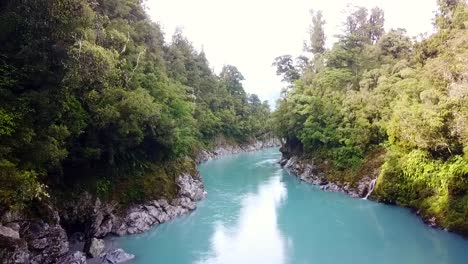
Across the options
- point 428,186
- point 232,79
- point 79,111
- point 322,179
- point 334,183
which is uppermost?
point 232,79

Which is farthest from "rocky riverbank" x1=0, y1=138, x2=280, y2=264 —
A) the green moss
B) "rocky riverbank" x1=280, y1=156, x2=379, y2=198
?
the green moss

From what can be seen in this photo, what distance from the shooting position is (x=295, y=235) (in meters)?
21.3

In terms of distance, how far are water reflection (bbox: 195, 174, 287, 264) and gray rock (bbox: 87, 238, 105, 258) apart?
434cm

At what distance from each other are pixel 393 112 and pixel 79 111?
2069cm

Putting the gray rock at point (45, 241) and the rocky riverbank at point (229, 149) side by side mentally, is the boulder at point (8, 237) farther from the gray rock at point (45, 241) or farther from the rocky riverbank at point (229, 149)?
the rocky riverbank at point (229, 149)

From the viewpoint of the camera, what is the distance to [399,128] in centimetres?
2523

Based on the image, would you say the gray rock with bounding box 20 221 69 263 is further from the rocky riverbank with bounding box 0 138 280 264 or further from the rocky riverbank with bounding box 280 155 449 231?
the rocky riverbank with bounding box 280 155 449 231

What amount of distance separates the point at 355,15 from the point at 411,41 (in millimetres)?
10946

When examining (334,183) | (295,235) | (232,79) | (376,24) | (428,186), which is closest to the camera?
(295,235)

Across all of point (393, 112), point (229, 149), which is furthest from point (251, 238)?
point (229, 149)

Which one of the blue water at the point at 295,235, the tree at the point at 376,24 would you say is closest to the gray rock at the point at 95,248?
the blue water at the point at 295,235

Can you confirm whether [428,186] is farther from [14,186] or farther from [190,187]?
[14,186]

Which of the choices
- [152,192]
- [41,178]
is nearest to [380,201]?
[152,192]

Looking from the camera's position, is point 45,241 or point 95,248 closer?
point 45,241
